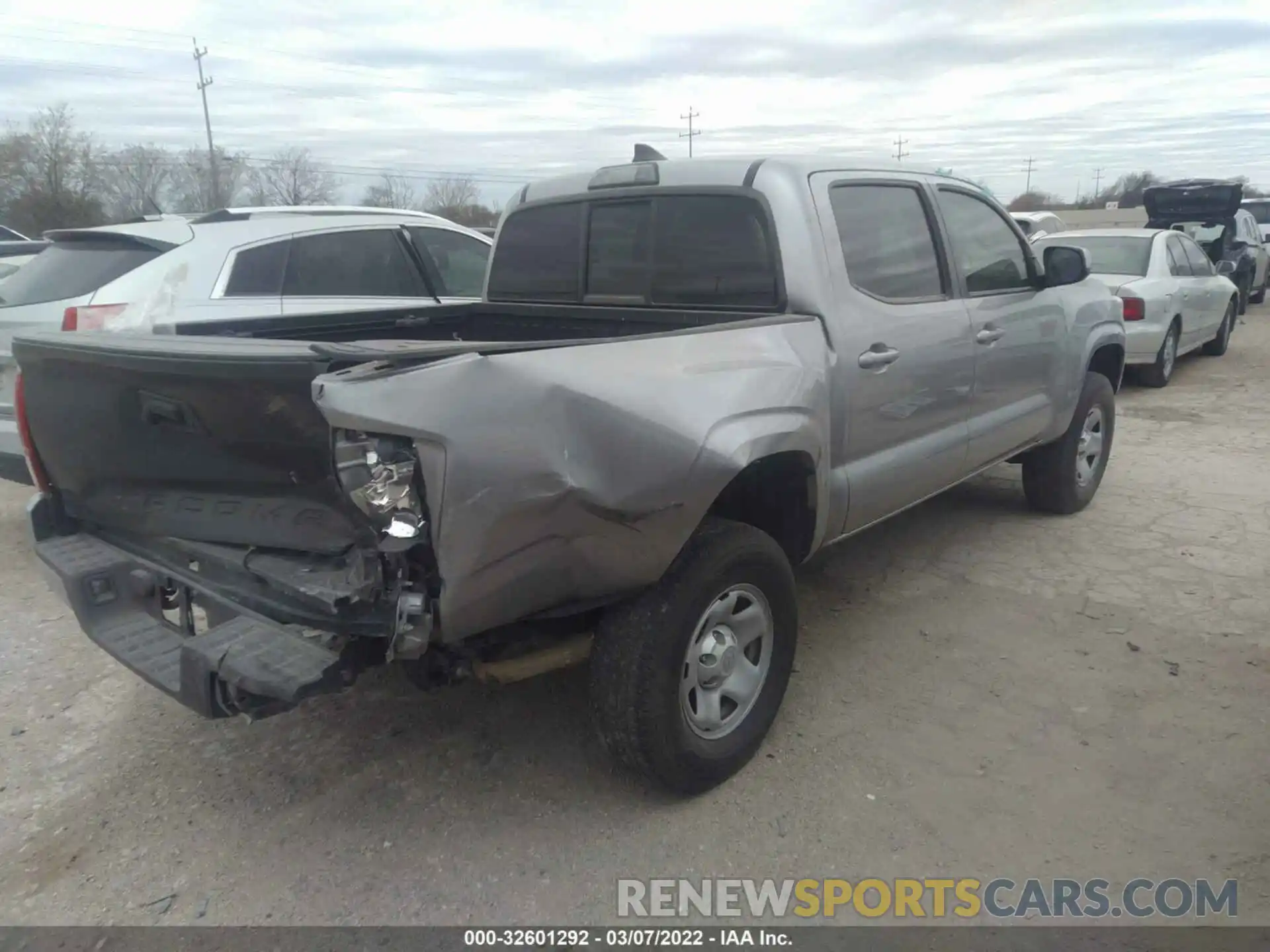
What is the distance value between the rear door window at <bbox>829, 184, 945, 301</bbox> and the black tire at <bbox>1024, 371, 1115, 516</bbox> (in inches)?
73.1

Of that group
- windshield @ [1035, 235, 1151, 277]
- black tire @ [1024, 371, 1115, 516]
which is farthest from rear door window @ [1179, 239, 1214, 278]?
black tire @ [1024, 371, 1115, 516]

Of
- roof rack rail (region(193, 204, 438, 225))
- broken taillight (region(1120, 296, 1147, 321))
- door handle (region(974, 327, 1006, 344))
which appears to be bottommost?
broken taillight (region(1120, 296, 1147, 321))

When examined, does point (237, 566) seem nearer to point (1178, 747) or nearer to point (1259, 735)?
point (1178, 747)

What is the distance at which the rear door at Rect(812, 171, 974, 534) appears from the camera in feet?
11.6

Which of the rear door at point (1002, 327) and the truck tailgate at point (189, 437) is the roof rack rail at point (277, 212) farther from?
the rear door at point (1002, 327)

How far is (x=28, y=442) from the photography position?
3.26m

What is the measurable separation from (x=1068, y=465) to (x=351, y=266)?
4723 millimetres

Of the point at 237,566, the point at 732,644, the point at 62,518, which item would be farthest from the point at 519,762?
the point at 62,518

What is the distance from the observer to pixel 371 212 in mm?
6645

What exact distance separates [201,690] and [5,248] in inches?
496

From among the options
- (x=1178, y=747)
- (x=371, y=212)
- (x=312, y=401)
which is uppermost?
(x=371, y=212)

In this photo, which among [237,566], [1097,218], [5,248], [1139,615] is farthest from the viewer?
[1097,218]

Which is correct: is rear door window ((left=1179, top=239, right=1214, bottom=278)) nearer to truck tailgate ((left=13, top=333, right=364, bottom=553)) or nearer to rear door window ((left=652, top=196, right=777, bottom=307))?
rear door window ((left=652, top=196, right=777, bottom=307))

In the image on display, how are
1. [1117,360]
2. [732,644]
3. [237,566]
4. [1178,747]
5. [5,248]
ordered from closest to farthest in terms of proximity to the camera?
[237,566]
[732,644]
[1178,747]
[1117,360]
[5,248]
